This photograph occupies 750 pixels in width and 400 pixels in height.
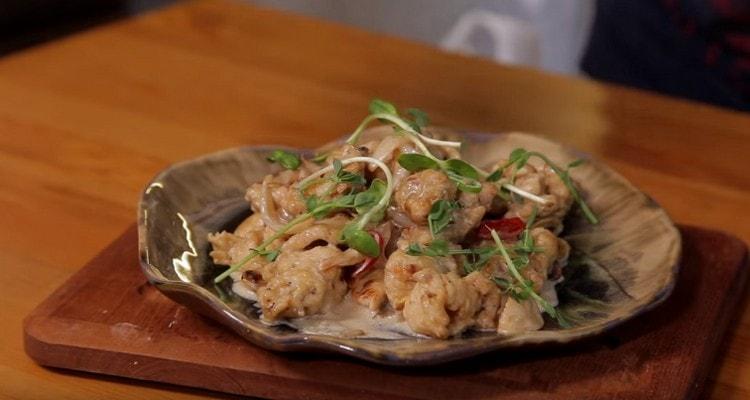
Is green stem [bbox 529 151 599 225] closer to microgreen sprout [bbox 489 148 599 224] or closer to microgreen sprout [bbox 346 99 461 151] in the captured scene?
microgreen sprout [bbox 489 148 599 224]

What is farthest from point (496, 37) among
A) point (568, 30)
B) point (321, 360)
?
point (321, 360)

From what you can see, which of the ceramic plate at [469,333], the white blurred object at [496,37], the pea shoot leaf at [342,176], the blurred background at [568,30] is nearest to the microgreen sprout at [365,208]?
the pea shoot leaf at [342,176]

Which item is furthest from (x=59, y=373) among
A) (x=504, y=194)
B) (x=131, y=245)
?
(x=504, y=194)

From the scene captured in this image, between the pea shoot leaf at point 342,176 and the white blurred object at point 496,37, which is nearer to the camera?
the pea shoot leaf at point 342,176

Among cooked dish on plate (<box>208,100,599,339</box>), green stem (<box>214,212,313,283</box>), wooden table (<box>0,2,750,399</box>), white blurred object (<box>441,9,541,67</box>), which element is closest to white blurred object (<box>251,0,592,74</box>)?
white blurred object (<box>441,9,541,67</box>)

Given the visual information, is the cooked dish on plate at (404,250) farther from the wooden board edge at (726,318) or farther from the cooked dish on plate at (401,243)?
the wooden board edge at (726,318)

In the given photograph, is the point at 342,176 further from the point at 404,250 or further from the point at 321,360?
the point at 321,360
